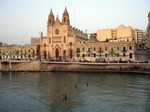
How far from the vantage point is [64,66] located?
275 feet

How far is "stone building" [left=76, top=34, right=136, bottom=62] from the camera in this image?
84062mm

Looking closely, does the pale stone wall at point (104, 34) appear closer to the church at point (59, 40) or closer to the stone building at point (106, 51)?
the church at point (59, 40)

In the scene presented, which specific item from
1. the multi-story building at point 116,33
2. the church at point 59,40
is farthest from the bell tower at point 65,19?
the multi-story building at point 116,33

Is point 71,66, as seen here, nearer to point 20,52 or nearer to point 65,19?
point 65,19

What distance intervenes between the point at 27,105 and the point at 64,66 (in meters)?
52.5

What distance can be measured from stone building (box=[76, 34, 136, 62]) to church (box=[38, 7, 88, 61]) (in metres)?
4.32

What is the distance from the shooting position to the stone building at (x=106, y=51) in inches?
3310

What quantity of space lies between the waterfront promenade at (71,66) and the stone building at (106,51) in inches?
341

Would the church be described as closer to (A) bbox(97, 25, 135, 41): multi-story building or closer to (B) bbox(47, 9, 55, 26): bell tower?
(B) bbox(47, 9, 55, 26): bell tower

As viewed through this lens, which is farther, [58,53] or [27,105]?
[58,53]

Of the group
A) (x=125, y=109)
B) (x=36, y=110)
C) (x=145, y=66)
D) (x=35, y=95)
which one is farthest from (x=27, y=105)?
(x=145, y=66)

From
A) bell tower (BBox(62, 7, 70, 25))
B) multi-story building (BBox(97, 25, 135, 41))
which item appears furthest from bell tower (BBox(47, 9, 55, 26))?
multi-story building (BBox(97, 25, 135, 41))

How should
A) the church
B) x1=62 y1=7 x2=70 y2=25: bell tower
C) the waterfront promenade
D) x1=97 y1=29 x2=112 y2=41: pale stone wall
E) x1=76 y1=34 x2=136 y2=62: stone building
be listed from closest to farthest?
the waterfront promenade < x1=76 y1=34 x2=136 y2=62: stone building < the church < x1=62 y1=7 x2=70 y2=25: bell tower < x1=97 y1=29 x2=112 y2=41: pale stone wall

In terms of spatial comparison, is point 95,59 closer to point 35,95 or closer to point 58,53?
point 58,53
